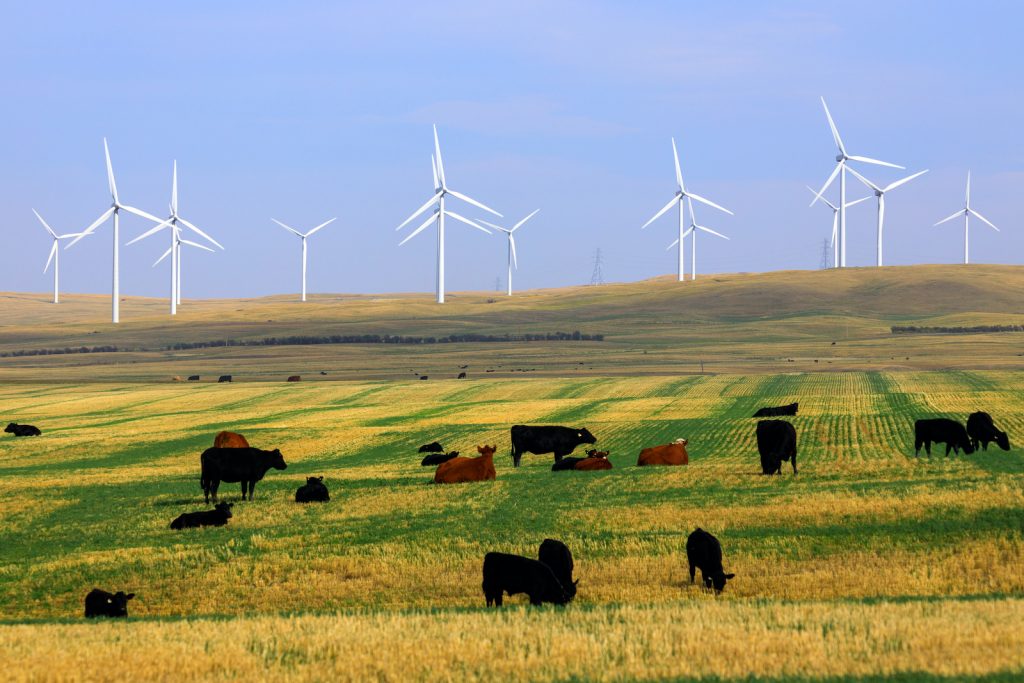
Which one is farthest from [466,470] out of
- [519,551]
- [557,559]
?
[557,559]

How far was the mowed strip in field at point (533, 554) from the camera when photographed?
40.9ft

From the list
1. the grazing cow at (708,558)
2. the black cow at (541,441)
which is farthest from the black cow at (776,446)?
the grazing cow at (708,558)

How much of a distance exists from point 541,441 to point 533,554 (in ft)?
46.4

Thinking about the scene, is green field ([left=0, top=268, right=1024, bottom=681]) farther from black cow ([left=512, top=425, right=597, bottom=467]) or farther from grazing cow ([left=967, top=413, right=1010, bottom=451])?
black cow ([left=512, top=425, right=597, bottom=467])

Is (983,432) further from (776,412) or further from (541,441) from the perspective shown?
(776,412)

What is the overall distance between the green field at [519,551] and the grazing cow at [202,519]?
0.70ft

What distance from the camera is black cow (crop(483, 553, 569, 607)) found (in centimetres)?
1584

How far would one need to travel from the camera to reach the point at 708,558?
55.3 feet

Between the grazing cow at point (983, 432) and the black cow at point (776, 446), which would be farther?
the grazing cow at point (983, 432)

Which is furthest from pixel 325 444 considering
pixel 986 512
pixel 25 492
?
pixel 986 512

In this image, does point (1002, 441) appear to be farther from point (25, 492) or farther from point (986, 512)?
point (25, 492)

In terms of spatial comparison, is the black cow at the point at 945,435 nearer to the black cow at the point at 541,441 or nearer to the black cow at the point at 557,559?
the black cow at the point at 541,441

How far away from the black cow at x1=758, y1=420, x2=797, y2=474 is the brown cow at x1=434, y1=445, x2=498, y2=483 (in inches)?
231

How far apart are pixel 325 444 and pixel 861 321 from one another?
105 m
